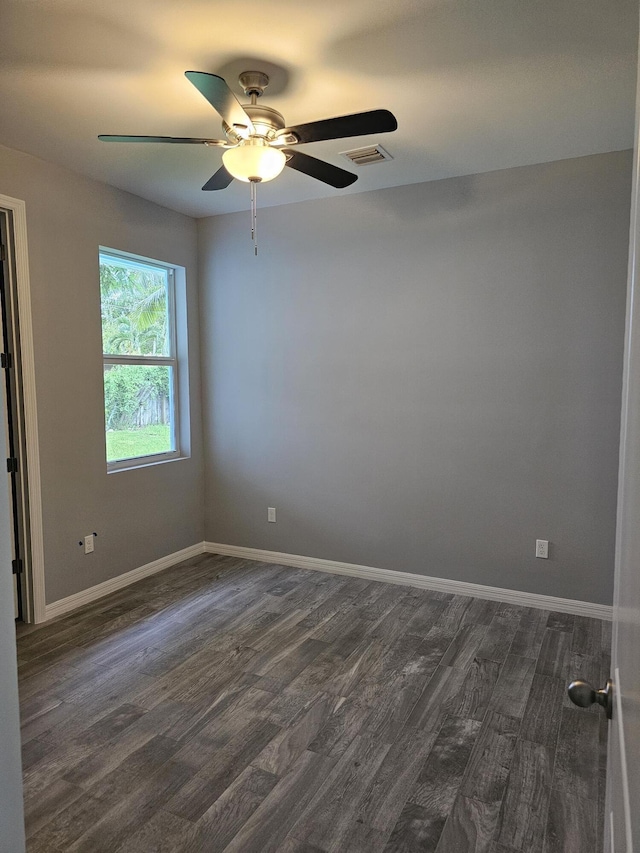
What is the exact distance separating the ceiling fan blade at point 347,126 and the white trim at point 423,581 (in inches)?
113

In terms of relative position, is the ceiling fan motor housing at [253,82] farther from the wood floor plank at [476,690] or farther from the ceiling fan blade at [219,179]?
the wood floor plank at [476,690]

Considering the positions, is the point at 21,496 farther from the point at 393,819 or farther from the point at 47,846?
the point at 393,819

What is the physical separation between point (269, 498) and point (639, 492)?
396 centimetres

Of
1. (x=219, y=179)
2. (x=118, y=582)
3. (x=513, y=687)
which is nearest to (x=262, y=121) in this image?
(x=219, y=179)

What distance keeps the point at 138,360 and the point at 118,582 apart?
161 centimetres

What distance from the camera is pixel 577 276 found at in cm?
334

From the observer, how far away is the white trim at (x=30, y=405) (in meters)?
3.18

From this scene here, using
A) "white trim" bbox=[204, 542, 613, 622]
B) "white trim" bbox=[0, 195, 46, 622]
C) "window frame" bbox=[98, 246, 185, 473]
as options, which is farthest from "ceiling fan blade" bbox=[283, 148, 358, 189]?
"white trim" bbox=[204, 542, 613, 622]

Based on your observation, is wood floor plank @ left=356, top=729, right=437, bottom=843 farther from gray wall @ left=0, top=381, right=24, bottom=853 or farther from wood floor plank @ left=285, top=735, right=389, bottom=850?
gray wall @ left=0, top=381, right=24, bottom=853

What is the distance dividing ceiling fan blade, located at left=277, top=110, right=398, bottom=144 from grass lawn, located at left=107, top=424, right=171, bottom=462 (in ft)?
8.29

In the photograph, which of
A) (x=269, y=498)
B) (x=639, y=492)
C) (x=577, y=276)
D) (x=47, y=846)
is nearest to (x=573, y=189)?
(x=577, y=276)

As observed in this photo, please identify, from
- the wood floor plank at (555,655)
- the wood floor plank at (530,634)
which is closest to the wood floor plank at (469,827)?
the wood floor plank at (555,655)

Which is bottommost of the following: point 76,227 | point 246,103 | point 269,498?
point 269,498

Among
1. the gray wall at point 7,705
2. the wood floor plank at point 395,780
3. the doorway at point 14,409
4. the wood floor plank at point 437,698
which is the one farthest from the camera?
the doorway at point 14,409
